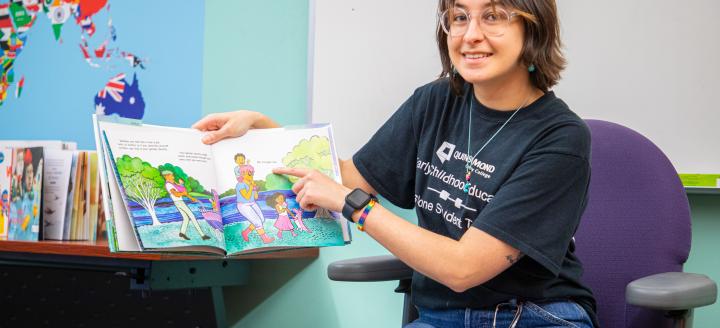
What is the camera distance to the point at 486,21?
1307 millimetres

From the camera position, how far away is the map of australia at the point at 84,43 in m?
2.67

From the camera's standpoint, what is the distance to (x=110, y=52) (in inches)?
107

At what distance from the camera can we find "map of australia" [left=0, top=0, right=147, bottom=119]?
8.75ft

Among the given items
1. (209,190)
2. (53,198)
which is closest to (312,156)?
(209,190)

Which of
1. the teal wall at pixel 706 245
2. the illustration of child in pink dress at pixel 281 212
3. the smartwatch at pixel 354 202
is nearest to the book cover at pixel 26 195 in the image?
the illustration of child in pink dress at pixel 281 212

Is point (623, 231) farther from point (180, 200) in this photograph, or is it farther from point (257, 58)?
point (257, 58)

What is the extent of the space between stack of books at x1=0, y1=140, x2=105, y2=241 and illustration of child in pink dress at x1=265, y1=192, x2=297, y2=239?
109 centimetres

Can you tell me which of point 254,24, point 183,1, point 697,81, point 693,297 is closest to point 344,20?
point 254,24

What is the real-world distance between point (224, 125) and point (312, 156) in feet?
0.60

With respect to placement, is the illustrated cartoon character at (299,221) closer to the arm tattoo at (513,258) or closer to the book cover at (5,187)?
the arm tattoo at (513,258)

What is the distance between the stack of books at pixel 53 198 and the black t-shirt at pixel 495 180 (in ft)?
3.65

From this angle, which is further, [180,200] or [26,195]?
[26,195]

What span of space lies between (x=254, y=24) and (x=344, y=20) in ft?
1.14

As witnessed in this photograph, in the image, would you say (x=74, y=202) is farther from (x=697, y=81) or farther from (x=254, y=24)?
(x=697, y=81)
